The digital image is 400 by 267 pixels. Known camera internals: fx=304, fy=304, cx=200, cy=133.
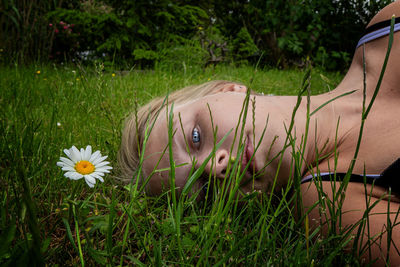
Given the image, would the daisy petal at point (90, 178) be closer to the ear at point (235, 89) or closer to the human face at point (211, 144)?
the human face at point (211, 144)

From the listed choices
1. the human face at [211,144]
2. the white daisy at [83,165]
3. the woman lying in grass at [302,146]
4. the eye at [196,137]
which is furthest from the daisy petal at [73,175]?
the eye at [196,137]

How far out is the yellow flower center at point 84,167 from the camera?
806 mm

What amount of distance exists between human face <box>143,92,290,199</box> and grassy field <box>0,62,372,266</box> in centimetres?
11

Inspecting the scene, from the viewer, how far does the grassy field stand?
0.73 metres

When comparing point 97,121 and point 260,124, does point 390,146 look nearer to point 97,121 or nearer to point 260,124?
point 260,124

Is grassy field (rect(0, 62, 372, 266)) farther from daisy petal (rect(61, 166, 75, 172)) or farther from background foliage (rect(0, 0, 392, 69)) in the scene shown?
background foliage (rect(0, 0, 392, 69))

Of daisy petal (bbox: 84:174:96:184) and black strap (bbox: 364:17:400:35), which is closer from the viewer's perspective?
daisy petal (bbox: 84:174:96:184)

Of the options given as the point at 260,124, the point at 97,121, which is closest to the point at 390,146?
the point at 260,124

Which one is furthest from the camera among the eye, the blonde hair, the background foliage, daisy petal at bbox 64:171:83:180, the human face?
the background foliage

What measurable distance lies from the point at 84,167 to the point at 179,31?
632 centimetres

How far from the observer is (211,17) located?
834cm

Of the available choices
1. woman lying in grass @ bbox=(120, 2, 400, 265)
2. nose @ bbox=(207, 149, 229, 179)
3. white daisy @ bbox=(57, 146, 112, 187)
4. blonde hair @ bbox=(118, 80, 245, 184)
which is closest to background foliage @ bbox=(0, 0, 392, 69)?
blonde hair @ bbox=(118, 80, 245, 184)

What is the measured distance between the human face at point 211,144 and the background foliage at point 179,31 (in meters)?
4.21

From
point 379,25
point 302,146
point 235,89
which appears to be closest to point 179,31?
point 235,89
